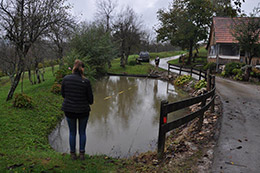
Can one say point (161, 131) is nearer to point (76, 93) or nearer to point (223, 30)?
point (76, 93)

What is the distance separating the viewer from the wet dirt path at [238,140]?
3871mm

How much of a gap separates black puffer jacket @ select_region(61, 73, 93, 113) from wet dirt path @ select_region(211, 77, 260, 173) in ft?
9.05

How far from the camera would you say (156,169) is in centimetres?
393

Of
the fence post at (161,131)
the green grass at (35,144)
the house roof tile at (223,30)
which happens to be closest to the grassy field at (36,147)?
the green grass at (35,144)

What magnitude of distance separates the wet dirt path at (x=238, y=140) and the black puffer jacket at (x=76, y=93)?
2759 mm

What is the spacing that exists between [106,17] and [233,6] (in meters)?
27.8

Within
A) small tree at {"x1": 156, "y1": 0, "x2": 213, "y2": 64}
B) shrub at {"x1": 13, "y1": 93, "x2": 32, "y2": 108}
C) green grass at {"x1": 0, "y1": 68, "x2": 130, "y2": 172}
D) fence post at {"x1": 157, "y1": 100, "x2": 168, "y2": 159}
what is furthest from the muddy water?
small tree at {"x1": 156, "y1": 0, "x2": 213, "y2": 64}

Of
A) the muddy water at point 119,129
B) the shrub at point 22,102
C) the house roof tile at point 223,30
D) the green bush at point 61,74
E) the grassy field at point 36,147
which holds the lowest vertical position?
the muddy water at point 119,129

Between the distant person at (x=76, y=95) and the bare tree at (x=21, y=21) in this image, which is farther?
the bare tree at (x=21, y=21)

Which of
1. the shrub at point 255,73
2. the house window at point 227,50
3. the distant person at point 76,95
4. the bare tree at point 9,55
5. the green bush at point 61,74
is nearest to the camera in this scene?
the distant person at point 76,95

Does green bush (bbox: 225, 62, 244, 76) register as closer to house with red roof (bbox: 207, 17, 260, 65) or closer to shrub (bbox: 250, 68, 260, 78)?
shrub (bbox: 250, 68, 260, 78)

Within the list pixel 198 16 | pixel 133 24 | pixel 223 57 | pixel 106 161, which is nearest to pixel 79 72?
pixel 106 161

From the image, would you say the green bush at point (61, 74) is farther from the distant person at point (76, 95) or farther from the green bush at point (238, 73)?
the green bush at point (238, 73)

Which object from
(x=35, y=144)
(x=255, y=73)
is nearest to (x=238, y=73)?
(x=255, y=73)
